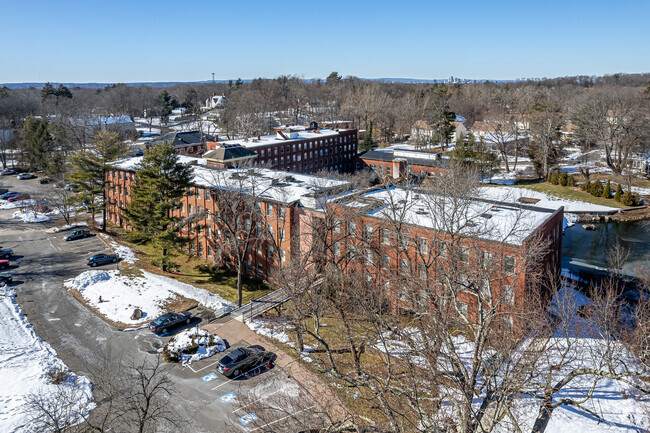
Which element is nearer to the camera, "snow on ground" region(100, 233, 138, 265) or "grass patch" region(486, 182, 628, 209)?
"snow on ground" region(100, 233, 138, 265)

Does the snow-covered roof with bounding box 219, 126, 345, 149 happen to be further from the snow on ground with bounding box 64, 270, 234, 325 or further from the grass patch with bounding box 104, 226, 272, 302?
the snow on ground with bounding box 64, 270, 234, 325

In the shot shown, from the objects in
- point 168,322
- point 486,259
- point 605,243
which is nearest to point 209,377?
point 168,322

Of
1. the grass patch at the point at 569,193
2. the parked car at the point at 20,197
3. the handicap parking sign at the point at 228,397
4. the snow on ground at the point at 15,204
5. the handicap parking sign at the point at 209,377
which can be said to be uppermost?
the grass patch at the point at 569,193

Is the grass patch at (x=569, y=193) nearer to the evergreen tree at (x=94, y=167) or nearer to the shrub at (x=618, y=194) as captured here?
the shrub at (x=618, y=194)

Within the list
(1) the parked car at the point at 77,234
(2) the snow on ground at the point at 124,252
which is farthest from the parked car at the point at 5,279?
(1) the parked car at the point at 77,234

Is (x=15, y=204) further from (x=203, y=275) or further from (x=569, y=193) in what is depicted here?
(x=569, y=193)

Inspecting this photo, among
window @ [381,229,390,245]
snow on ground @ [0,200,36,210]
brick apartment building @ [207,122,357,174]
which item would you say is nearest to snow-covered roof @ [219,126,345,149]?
brick apartment building @ [207,122,357,174]
